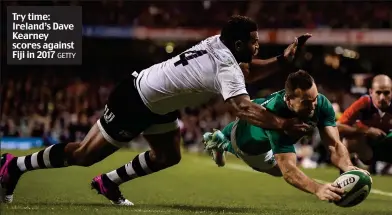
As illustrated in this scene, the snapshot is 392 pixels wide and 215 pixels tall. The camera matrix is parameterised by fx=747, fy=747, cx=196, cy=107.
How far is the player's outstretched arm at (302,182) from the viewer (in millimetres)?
5520

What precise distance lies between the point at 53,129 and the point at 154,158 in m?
15.0

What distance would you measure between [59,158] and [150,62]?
59.9 ft

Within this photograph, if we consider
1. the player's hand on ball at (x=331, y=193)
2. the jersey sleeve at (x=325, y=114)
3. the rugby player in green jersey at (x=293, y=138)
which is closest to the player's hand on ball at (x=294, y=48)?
the rugby player in green jersey at (x=293, y=138)

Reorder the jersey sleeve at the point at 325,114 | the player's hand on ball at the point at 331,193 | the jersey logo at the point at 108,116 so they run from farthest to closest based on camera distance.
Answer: the jersey logo at the point at 108,116 → the jersey sleeve at the point at 325,114 → the player's hand on ball at the point at 331,193

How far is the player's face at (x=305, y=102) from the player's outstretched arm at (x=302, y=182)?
36cm

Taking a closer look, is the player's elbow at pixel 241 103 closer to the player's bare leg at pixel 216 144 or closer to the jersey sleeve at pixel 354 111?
the player's bare leg at pixel 216 144

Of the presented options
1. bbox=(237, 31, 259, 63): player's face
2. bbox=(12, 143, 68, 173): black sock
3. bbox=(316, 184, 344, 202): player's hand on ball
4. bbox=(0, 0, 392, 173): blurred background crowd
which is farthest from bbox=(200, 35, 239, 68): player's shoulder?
bbox=(0, 0, 392, 173): blurred background crowd

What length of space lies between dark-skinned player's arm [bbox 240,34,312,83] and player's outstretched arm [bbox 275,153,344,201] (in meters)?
1.21

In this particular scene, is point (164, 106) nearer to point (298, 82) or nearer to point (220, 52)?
point (220, 52)

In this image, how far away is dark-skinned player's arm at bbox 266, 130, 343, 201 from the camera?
566 cm

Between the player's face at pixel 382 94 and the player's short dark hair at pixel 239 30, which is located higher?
the player's short dark hair at pixel 239 30

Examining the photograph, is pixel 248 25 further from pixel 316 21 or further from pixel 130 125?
pixel 316 21

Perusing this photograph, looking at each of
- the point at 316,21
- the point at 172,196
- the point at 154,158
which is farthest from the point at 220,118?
the point at 154,158

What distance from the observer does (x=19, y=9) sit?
9.05 metres
